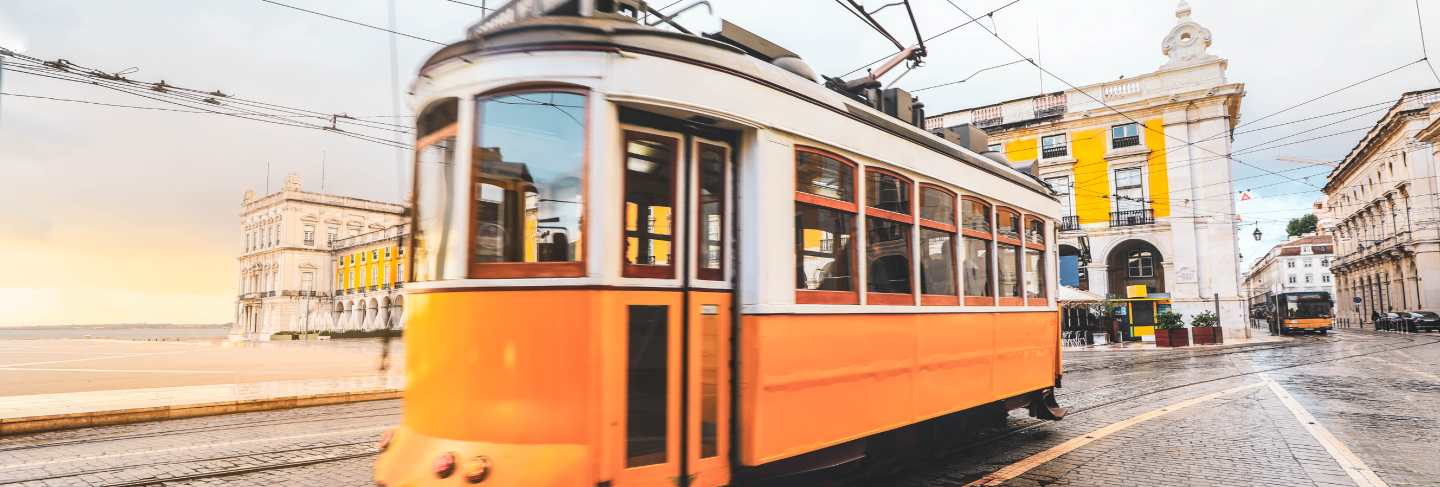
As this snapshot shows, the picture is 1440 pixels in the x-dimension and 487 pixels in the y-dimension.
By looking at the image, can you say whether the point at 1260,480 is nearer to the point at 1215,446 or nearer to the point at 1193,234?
the point at 1215,446

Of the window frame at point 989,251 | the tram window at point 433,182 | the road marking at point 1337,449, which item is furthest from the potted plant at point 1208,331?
the tram window at point 433,182

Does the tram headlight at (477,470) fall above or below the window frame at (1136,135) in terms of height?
below

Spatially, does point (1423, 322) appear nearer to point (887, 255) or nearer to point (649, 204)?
point (887, 255)

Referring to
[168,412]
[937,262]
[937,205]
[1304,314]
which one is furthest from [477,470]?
[1304,314]

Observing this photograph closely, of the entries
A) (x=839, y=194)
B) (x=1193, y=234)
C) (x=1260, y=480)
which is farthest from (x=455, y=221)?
(x=1193, y=234)

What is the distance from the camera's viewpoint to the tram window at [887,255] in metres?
4.94

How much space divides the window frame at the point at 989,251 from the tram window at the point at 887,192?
0.87 meters

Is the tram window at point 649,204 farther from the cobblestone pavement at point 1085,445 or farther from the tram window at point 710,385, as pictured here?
the cobblestone pavement at point 1085,445

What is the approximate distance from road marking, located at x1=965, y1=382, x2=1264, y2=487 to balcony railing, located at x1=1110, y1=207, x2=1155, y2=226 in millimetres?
24161

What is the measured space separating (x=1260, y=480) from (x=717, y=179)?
184 inches

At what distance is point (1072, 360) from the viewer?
19.5 m

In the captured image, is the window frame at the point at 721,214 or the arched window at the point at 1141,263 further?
the arched window at the point at 1141,263

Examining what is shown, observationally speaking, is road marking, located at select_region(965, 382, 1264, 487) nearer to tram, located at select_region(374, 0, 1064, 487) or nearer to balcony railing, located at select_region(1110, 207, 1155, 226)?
tram, located at select_region(374, 0, 1064, 487)

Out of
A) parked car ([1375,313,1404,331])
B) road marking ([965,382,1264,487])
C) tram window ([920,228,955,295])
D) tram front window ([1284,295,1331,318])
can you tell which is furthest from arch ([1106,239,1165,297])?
tram window ([920,228,955,295])
